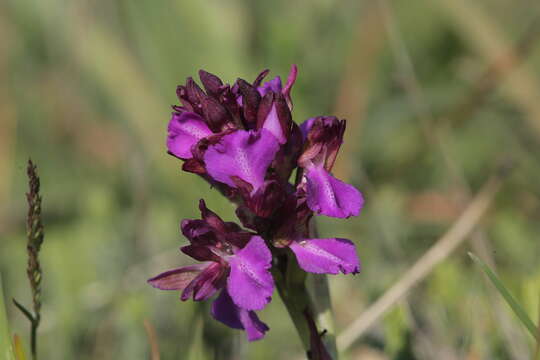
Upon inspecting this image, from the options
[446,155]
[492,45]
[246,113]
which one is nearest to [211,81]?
[246,113]

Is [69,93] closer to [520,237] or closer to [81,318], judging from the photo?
[81,318]

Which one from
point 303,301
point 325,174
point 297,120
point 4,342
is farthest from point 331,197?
point 297,120

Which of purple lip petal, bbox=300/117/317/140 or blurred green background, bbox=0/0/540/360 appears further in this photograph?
blurred green background, bbox=0/0/540/360

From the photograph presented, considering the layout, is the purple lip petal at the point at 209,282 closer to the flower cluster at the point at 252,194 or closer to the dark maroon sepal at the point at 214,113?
the flower cluster at the point at 252,194

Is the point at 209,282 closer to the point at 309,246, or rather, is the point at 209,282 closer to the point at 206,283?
the point at 206,283

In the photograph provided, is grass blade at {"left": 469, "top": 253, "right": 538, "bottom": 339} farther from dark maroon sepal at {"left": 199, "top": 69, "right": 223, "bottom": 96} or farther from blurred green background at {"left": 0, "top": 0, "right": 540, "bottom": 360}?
blurred green background at {"left": 0, "top": 0, "right": 540, "bottom": 360}

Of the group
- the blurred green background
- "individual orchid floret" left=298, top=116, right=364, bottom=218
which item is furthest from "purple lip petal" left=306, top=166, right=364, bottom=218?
the blurred green background
